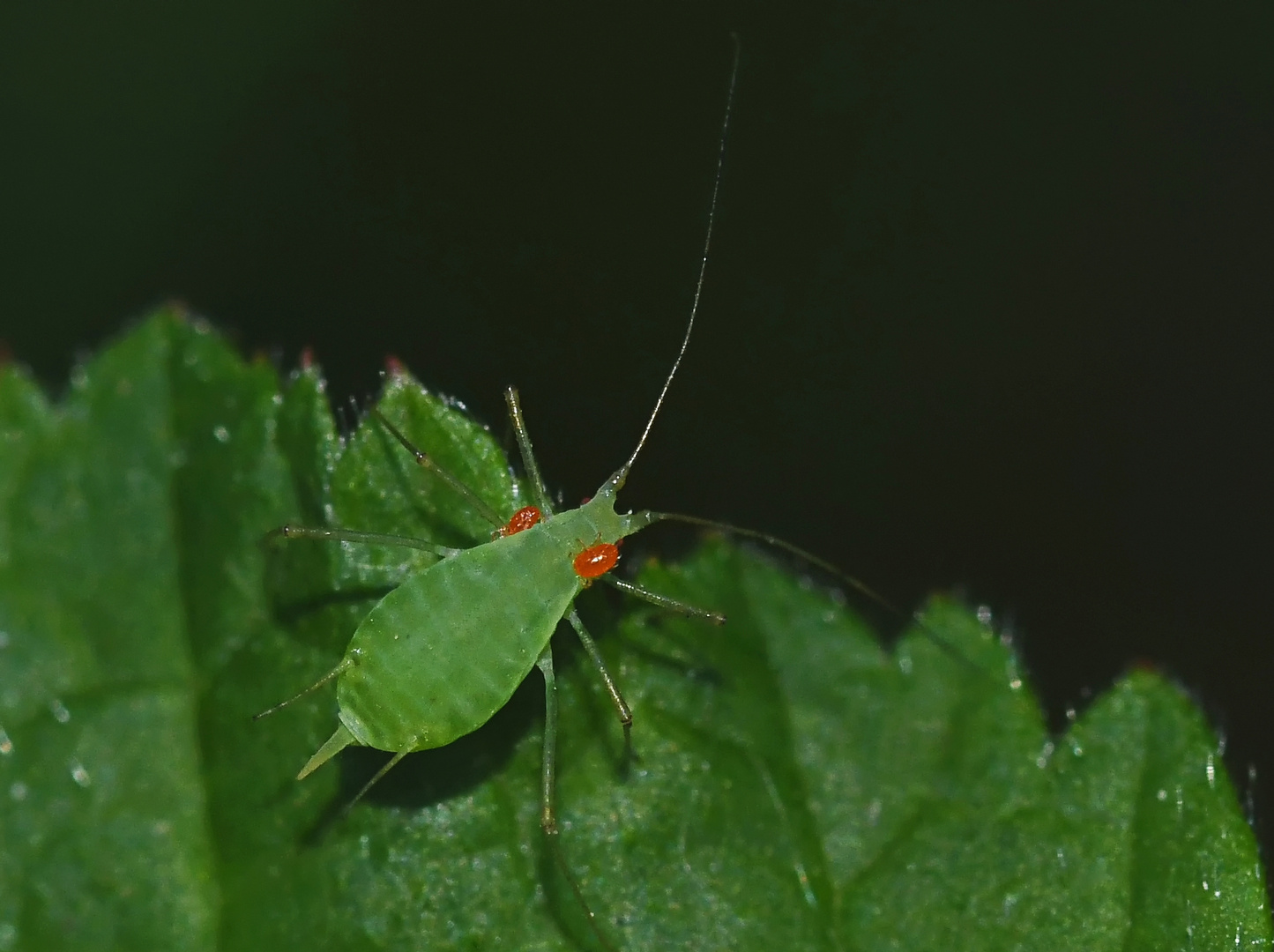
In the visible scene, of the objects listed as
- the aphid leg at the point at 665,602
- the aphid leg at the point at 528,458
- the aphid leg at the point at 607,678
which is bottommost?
the aphid leg at the point at 607,678

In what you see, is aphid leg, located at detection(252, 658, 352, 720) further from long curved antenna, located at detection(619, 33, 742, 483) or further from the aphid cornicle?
long curved antenna, located at detection(619, 33, 742, 483)

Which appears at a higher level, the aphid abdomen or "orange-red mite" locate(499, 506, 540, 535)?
"orange-red mite" locate(499, 506, 540, 535)

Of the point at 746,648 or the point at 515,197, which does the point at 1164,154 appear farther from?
the point at 746,648

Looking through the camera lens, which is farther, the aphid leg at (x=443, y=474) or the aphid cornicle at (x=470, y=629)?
the aphid leg at (x=443, y=474)

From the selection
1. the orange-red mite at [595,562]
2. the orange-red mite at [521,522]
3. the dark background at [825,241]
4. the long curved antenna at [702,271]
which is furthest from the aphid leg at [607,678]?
A: the dark background at [825,241]

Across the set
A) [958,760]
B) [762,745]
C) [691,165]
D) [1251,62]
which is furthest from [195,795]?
[1251,62]

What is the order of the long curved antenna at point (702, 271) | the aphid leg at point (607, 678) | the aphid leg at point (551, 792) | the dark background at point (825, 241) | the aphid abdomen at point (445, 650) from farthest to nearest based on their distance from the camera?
the dark background at point (825, 241) → the long curved antenna at point (702, 271) → the aphid leg at point (607, 678) → the aphid leg at point (551, 792) → the aphid abdomen at point (445, 650)

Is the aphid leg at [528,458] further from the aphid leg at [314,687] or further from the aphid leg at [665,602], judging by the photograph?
the aphid leg at [314,687]

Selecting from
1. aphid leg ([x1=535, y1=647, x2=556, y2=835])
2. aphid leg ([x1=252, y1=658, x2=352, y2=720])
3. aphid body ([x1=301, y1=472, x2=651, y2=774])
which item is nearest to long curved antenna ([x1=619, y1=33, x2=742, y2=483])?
aphid body ([x1=301, y1=472, x2=651, y2=774])
